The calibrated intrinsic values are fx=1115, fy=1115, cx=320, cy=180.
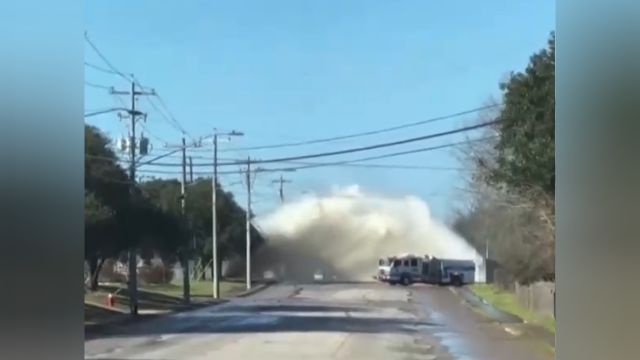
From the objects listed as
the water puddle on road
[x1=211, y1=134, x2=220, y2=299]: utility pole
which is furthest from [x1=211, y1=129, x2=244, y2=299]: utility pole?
the water puddle on road

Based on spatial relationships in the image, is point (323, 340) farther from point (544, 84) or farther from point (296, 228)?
point (544, 84)

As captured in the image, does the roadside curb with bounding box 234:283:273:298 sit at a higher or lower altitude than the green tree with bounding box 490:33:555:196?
lower

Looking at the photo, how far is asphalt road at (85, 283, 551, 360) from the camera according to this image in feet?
12.9

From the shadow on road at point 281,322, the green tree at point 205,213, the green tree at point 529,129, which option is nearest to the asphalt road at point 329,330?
the shadow on road at point 281,322

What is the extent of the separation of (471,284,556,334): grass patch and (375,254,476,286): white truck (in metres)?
0.07

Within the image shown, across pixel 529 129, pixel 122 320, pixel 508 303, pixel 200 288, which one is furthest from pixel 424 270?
pixel 122 320

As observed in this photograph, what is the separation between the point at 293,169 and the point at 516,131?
891 millimetres

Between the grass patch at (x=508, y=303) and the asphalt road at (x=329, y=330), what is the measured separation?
0.08m

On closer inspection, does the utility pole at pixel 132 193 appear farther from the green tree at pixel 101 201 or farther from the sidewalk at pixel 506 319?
the sidewalk at pixel 506 319

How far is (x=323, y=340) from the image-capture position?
4000 mm

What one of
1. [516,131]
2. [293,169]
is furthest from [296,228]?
[516,131]

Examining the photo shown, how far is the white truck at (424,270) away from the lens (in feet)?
12.6

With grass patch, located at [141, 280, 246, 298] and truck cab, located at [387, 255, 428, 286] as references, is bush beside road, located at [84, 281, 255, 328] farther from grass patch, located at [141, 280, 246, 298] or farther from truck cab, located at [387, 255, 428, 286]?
truck cab, located at [387, 255, 428, 286]

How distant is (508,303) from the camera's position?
4.25m
